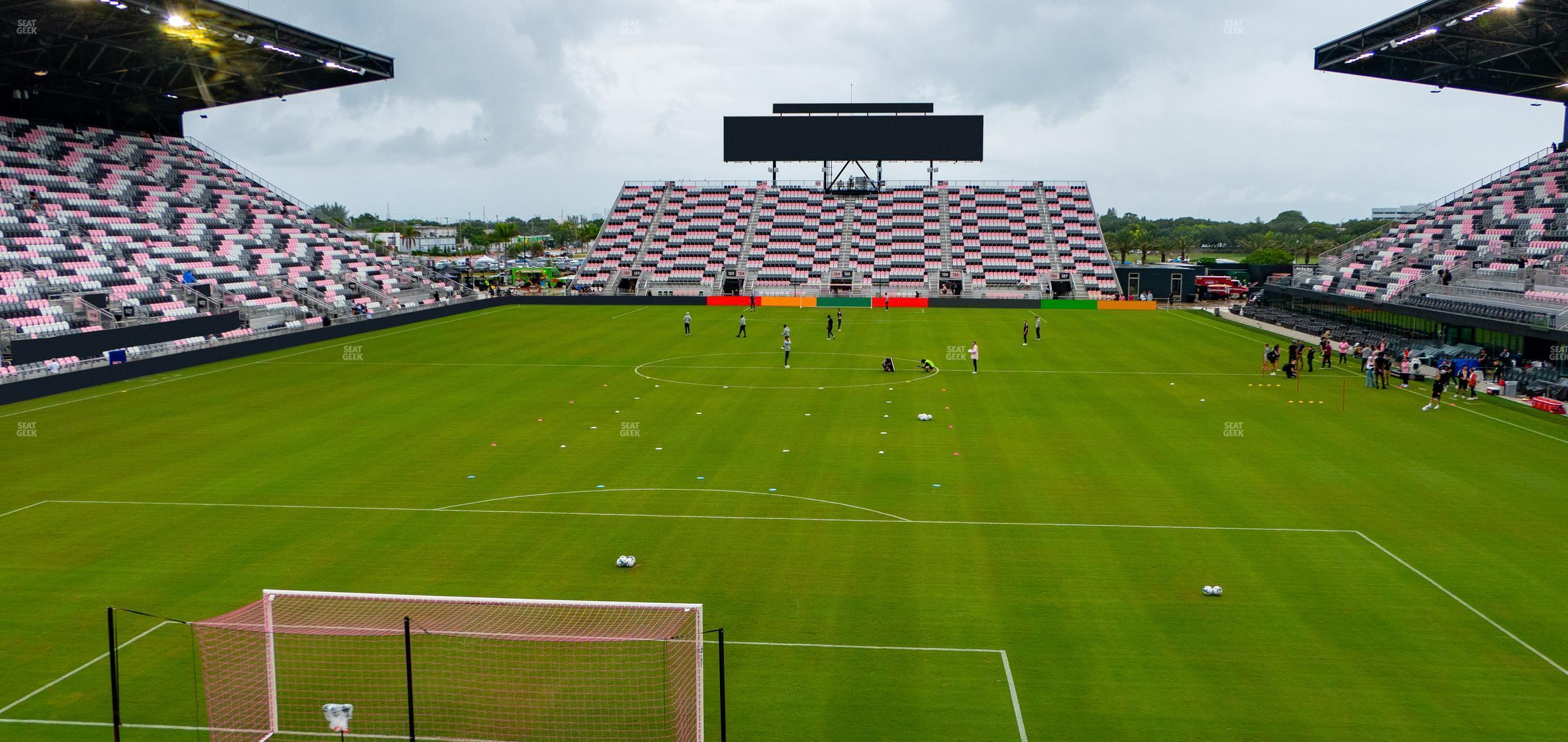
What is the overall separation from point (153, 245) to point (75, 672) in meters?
47.0

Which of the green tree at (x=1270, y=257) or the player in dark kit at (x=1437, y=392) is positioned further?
the green tree at (x=1270, y=257)

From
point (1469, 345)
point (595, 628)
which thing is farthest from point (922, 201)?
point (595, 628)

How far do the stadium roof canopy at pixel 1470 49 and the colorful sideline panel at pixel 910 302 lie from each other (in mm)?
23857

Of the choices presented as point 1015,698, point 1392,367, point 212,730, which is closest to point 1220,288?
point 1392,367

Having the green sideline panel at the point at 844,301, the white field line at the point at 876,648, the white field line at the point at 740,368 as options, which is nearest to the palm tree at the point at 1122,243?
the green sideline panel at the point at 844,301

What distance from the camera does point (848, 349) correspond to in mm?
45812

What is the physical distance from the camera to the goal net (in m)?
11.2

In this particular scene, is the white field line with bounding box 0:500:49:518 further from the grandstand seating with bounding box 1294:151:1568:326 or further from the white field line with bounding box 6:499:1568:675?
the grandstand seating with bounding box 1294:151:1568:326

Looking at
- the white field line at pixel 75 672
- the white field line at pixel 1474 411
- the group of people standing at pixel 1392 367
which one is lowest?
the white field line at pixel 75 672

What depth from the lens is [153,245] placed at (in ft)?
169

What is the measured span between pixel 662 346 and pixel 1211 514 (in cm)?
3205

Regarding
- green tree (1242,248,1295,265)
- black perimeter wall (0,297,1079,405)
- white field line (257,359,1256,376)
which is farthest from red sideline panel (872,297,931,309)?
green tree (1242,248,1295,265)

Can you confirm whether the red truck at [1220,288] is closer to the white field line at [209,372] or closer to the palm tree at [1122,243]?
the palm tree at [1122,243]

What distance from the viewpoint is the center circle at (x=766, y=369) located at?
34.9 metres
